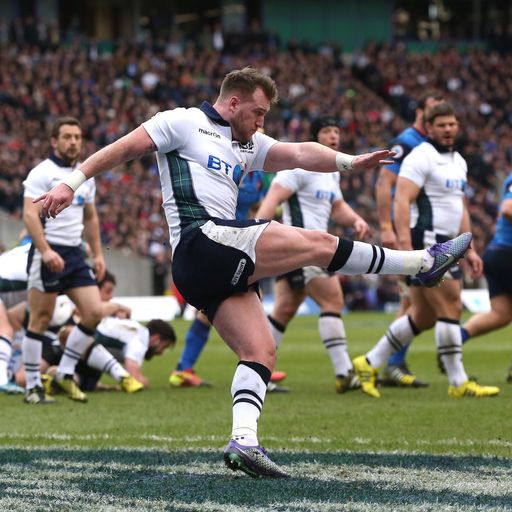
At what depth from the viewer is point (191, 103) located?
→ 1484 inches

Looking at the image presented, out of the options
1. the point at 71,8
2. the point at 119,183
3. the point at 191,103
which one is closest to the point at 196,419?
the point at 119,183

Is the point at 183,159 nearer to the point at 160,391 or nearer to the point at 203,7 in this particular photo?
the point at 160,391

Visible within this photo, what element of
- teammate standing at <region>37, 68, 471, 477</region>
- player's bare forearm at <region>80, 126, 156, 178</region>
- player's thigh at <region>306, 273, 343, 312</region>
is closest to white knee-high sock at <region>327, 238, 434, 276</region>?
teammate standing at <region>37, 68, 471, 477</region>

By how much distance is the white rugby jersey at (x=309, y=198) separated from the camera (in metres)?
11.2

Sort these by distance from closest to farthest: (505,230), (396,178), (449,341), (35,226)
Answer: (35,226) < (449,341) < (396,178) < (505,230)

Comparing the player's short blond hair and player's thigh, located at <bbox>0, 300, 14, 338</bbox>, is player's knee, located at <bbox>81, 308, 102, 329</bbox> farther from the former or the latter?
the player's short blond hair

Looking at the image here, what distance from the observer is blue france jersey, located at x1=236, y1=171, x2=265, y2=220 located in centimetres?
1155

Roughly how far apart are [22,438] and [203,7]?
131 feet

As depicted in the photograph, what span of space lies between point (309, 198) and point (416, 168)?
1.38m

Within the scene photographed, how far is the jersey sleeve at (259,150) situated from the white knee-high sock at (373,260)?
0.75 meters

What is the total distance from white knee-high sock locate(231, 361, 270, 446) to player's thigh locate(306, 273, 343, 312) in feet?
15.6

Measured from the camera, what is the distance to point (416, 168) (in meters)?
10.1

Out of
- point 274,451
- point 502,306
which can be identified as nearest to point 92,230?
point 502,306

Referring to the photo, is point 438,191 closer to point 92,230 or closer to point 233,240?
point 92,230
